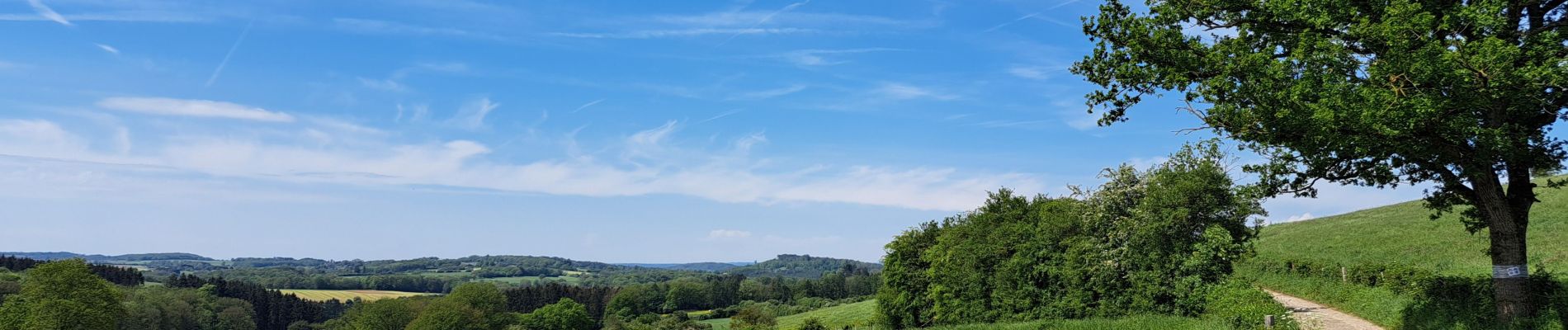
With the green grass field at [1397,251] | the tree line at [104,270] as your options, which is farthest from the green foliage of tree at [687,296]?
the green grass field at [1397,251]

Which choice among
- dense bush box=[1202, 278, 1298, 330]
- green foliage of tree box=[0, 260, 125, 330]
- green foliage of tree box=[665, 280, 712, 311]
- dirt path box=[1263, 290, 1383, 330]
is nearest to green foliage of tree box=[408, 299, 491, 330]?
green foliage of tree box=[0, 260, 125, 330]

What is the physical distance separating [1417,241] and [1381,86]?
39.7 meters

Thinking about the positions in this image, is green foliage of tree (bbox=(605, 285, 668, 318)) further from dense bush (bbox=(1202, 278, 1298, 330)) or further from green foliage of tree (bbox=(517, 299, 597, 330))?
dense bush (bbox=(1202, 278, 1298, 330))

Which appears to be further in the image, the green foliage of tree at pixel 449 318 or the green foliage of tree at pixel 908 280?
the green foliage of tree at pixel 449 318

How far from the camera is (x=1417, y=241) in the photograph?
4484 cm

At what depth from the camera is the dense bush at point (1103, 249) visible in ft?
91.0

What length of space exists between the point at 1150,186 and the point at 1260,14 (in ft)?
43.0

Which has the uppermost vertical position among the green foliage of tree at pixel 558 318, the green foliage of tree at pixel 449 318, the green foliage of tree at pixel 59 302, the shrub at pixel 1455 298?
the shrub at pixel 1455 298

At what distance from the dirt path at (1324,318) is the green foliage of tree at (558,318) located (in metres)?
130

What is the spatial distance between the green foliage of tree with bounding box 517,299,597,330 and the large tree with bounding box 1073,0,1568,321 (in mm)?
137120

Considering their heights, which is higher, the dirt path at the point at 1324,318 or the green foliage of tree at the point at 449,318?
the dirt path at the point at 1324,318

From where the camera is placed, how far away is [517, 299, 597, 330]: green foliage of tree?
144625 millimetres

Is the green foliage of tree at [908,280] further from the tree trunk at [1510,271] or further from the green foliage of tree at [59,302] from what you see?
the green foliage of tree at [59,302]

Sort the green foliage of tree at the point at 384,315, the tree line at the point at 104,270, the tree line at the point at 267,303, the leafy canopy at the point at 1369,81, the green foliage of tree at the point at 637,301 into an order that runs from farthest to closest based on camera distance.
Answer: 1. the green foliage of tree at the point at 637,301
2. the tree line at the point at 267,303
3. the tree line at the point at 104,270
4. the green foliage of tree at the point at 384,315
5. the leafy canopy at the point at 1369,81
